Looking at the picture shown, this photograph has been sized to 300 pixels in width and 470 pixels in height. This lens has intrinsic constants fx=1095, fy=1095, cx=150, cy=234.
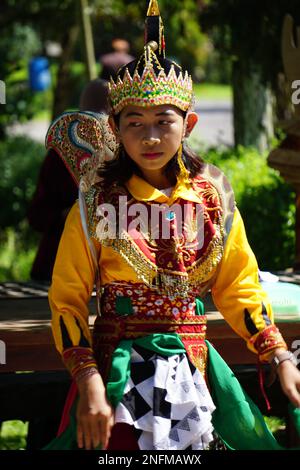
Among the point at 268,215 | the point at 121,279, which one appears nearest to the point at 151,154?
the point at 121,279

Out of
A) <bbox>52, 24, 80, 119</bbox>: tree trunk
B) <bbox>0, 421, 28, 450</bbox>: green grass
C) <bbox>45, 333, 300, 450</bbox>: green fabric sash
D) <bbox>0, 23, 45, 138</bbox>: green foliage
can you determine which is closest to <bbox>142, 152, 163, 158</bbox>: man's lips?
<bbox>45, 333, 300, 450</bbox>: green fabric sash

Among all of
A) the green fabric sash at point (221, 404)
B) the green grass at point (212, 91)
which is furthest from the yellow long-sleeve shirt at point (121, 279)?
the green grass at point (212, 91)

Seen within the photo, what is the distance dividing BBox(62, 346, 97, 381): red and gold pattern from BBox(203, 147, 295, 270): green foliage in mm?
4474

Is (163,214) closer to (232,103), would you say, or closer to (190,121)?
(190,121)

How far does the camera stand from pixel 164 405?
3.18 meters

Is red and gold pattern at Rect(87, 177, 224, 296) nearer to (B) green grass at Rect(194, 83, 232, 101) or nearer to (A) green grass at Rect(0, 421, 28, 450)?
(A) green grass at Rect(0, 421, 28, 450)

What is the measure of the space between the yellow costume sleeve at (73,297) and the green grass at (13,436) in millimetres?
2831

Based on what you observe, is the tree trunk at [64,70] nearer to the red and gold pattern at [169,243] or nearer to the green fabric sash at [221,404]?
the red and gold pattern at [169,243]

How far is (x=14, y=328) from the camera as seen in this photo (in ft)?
13.5

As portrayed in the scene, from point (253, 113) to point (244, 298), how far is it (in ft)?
25.3

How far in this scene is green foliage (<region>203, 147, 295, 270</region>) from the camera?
7730 mm

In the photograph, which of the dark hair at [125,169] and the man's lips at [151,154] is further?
the dark hair at [125,169]

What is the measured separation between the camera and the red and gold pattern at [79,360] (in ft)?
10.2

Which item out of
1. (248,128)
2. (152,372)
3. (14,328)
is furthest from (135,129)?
(248,128)
